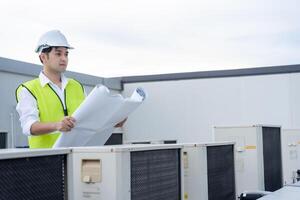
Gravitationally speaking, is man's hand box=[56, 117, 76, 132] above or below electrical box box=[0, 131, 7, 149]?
above

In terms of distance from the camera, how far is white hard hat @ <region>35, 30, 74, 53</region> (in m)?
2.30

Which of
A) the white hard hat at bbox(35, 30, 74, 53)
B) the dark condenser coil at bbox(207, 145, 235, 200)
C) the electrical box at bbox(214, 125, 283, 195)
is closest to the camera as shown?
the white hard hat at bbox(35, 30, 74, 53)

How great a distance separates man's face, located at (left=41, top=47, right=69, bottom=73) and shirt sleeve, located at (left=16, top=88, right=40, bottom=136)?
0.18m

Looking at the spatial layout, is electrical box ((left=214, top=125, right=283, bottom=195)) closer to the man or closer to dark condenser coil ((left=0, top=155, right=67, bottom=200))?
the man

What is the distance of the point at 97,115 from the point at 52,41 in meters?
0.48

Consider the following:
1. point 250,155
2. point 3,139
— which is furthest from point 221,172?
point 3,139

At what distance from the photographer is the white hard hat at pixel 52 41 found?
230cm

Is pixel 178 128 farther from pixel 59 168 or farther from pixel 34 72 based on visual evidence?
pixel 59 168

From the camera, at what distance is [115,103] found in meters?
2.07

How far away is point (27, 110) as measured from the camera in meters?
2.22

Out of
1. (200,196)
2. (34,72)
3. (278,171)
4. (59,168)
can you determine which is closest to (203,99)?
(34,72)

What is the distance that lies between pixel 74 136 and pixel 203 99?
7543 mm

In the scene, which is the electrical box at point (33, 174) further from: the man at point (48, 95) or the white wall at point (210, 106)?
the white wall at point (210, 106)

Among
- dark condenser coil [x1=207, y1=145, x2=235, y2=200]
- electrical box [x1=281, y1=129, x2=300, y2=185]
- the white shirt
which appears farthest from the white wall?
the white shirt
